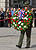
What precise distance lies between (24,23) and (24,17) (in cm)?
26

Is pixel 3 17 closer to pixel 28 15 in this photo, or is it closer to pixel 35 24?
pixel 35 24

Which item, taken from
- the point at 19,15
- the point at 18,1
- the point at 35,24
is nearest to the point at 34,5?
the point at 18,1

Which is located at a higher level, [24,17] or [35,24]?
[24,17]

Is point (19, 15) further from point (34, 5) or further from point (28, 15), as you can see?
point (34, 5)

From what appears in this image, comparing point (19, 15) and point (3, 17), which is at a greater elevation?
point (19, 15)

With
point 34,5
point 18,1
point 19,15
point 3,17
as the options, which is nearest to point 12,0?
point 18,1

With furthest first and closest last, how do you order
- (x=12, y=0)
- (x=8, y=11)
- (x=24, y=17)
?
(x=12, y=0) < (x=8, y=11) < (x=24, y=17)

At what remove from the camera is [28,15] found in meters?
8.16

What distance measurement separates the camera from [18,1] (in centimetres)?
2567

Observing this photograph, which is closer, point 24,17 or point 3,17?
point 24,17

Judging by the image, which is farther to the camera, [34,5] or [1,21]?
[34,5]

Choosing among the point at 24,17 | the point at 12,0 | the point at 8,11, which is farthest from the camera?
the point at 12,0

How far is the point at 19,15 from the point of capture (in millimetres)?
8203

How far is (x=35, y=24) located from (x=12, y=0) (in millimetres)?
7098
